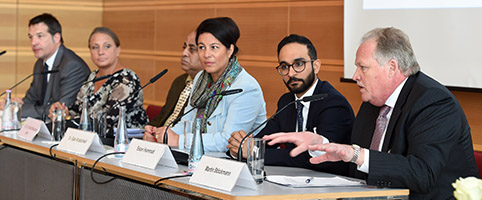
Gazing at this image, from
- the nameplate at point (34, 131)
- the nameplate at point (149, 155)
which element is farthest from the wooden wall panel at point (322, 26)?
the nameplate at point (149, 155)

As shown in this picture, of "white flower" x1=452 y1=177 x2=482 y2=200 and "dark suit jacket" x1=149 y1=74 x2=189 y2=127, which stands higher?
"white flower" x1=452 y1=177 x2=482 y2=200

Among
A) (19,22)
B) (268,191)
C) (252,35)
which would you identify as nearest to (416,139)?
(268,191)

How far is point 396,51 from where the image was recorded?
98.3 inches

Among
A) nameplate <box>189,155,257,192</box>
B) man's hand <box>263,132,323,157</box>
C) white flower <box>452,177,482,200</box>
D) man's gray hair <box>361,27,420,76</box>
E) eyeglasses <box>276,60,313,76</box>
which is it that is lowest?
nameplate <box>189,155,257,192</box>

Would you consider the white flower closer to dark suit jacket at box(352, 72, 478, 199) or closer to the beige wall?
dark suit jacket at box(352, 72, 478, 199)

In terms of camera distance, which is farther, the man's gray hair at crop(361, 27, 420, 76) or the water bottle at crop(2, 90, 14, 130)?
the water bottle at crop(2, 90, 14, 130)

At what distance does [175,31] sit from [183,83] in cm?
189

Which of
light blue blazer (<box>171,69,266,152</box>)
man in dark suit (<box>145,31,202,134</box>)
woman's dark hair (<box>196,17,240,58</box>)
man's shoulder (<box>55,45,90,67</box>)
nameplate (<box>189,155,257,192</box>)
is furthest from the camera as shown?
man's shoulder (<box>55,45,90,67</box>)

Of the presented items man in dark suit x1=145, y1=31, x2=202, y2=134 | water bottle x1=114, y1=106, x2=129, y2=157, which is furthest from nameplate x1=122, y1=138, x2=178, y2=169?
man in dark suit x1=145, y1=31, x2=202, y2=134

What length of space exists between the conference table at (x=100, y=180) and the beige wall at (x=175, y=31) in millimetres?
1929

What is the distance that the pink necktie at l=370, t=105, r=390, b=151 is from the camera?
8.61 ft

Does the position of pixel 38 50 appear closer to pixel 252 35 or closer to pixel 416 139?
pixel 252 35

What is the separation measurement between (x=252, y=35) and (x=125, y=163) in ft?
8.79

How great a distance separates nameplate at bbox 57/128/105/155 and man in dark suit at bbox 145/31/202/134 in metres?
1.03
